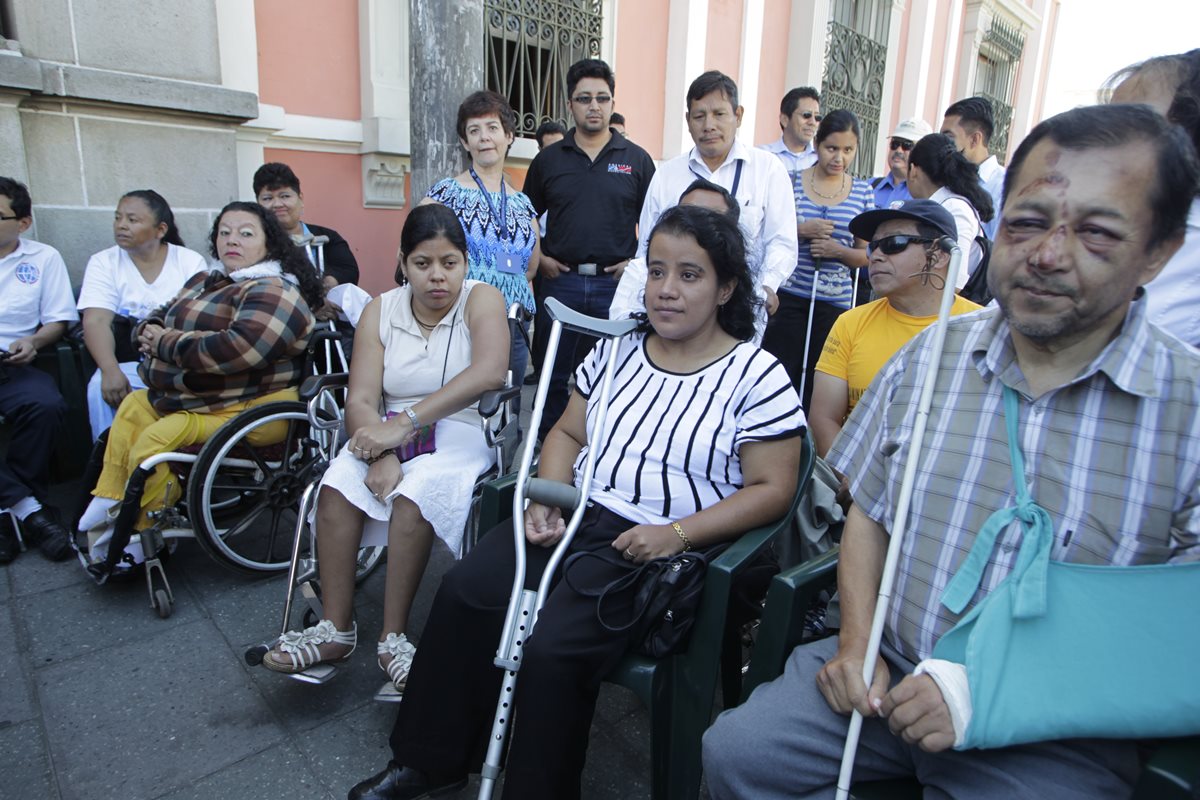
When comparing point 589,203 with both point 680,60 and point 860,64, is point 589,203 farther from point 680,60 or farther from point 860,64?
point 860,64

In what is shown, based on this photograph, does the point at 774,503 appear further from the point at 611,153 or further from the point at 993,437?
the point at 611,153

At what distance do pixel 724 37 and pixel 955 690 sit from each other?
793cm

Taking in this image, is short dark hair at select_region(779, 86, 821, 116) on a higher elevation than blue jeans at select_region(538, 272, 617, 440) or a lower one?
higher

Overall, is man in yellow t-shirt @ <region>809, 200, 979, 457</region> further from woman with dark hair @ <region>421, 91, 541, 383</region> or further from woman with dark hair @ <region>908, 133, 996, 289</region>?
woman with dark hair @ <region>421, 91, 541, 383</region>

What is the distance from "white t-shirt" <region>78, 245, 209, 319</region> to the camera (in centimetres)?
368

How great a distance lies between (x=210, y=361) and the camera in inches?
116

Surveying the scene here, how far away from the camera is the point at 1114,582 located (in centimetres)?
126

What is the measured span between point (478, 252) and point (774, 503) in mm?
2240

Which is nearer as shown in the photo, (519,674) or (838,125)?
(519,674)

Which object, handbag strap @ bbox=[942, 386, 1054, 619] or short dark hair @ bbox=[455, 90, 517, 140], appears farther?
short dark hair @ bbox=[455, 90, 517, 140]

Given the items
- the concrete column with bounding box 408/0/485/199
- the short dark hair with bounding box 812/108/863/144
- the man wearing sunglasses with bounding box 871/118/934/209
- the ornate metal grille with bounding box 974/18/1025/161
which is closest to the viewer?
the short dark hair with bounding box 812/108/863/144

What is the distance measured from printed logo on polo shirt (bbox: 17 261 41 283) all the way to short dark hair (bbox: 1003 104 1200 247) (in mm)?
4267

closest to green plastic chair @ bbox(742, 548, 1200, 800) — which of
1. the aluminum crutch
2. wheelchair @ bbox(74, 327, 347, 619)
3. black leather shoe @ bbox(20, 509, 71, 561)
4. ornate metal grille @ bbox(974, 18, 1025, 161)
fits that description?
the aluminum crutch

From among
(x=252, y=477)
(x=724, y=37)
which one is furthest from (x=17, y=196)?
(x=724, y=37)
